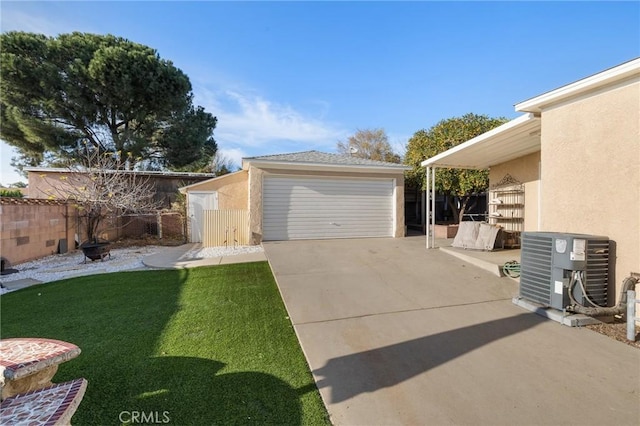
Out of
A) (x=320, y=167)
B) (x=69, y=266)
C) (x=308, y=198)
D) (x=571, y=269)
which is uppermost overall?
(x=320, y=167)

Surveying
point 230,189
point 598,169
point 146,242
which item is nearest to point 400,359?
point 598,169

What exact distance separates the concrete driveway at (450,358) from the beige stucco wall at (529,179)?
162 inches

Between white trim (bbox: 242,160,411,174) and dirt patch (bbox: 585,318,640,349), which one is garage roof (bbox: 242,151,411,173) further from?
dirt patch (bbox: 585,318,640,349)

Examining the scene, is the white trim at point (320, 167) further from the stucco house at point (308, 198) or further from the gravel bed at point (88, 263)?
the gravel bed at point (88, 263)

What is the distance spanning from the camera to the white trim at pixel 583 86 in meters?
3.70

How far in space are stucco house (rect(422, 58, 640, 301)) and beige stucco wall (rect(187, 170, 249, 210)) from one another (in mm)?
9606

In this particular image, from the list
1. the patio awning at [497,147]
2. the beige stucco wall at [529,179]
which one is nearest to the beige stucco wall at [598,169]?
the patio awning at [497,147]

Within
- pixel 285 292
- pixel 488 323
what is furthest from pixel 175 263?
pixel 488 323

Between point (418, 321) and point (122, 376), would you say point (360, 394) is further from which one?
point (122, 376)

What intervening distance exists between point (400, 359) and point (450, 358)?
54cm

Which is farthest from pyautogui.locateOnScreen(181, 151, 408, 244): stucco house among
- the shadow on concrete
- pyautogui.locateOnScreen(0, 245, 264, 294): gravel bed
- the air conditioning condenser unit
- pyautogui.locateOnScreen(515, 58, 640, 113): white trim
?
the shadow on concrete

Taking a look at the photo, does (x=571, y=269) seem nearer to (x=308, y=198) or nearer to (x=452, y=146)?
(x=308, y=198)

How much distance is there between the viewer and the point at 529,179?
8.58m

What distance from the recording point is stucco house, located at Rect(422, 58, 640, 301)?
3799 millimetres
